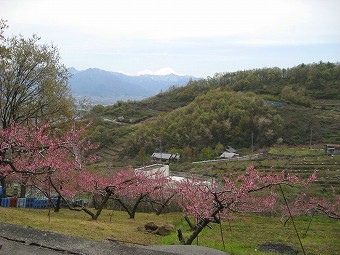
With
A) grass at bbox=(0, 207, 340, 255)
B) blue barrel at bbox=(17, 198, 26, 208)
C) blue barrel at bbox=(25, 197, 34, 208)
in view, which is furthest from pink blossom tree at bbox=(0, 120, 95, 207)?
blue barrel at bbox=(25, 197, 34, 208)

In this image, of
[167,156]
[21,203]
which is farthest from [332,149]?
[21,203]

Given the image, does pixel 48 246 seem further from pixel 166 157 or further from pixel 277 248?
pixel 166 157

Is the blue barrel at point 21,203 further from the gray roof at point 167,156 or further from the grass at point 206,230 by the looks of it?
the gray roof at point 167,156

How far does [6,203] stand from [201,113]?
65603 millimetres

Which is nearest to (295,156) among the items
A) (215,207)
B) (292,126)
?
(292,126)

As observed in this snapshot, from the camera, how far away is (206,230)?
858 inches

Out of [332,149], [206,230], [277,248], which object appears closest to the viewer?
[277,248]

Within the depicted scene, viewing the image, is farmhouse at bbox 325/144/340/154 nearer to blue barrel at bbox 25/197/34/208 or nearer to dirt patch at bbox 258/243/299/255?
dirt patch at bbox 258/243/299/255

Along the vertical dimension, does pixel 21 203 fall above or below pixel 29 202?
above

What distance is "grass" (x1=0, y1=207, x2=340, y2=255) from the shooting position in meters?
14.9

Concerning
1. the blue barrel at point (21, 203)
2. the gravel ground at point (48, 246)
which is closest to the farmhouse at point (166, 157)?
the blue barrel at point (21, 203)

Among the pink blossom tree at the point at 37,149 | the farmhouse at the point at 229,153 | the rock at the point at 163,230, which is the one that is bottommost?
the farmhouse at the point at 229,153

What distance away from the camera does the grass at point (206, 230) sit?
585 inches

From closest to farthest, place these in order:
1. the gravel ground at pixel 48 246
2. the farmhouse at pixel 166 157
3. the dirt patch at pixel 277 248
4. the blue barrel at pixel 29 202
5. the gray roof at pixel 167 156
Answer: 1. the gravel ground at pixel 48 246
2. the dirt patch at pixel 277 248
3. the blue barrel at pixel 29 202
4. the farmhouse at pixel 166 157
5. the gray roof at pixel 167 156
